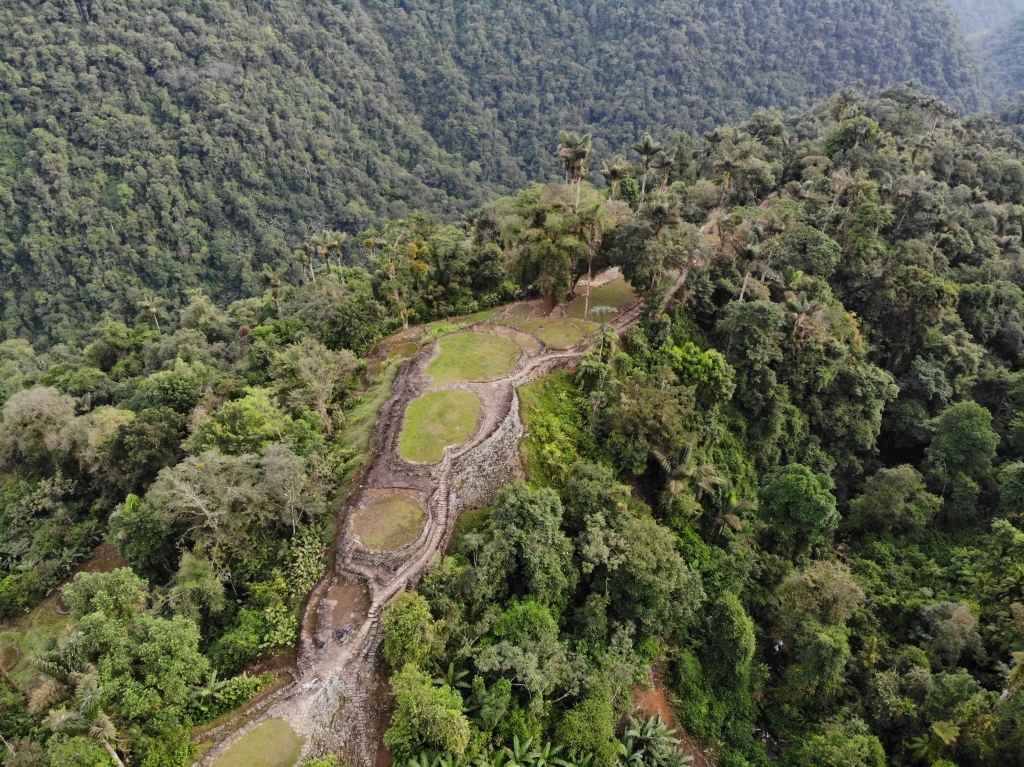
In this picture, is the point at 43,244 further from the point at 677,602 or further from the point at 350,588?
the point at 677,602

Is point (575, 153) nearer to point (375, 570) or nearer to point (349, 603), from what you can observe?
point (375, 570)

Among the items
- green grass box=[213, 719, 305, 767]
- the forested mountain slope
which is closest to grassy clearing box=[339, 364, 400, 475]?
green grass box=[213, 719, 305, 767]

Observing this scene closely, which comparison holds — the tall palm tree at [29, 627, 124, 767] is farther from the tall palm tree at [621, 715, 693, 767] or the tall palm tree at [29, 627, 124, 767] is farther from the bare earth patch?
the bare earth patch

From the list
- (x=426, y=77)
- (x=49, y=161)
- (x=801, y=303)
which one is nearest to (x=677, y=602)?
(x=801, y=303)

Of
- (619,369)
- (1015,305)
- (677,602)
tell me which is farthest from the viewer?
(1015,305)

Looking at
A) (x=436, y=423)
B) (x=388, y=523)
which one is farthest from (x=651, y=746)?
(x=436, y=423)

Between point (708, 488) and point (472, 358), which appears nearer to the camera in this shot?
point (708, 488)

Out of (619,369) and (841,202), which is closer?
(619,369)
